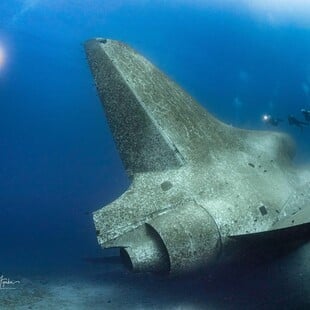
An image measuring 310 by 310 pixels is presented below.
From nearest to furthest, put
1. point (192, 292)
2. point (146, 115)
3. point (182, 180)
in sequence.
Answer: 1. point (182, 180)
2. point (146, 115)
3. point (192, 292)

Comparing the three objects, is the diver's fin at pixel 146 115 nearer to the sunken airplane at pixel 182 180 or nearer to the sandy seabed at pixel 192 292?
the sunken airplane at pixel 182 180

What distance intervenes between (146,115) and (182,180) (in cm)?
176

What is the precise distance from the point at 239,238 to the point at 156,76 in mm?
4905

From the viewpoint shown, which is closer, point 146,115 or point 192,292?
point 146,115

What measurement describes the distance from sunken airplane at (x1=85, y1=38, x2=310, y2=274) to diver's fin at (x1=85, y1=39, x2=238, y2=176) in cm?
2

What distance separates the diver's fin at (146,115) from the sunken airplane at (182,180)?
0.9 inches

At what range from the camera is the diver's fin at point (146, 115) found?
696 centimetres

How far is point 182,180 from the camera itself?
6391mm

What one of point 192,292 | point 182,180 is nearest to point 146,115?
point 182,180

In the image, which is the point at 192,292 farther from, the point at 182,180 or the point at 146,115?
the point at 146,115

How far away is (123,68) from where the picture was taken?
26.4 feet

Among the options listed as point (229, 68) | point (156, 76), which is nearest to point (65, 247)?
point (156, 76)

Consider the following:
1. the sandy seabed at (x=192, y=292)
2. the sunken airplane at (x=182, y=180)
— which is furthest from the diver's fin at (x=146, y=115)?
the sandy seabed at (x=192, y=292)

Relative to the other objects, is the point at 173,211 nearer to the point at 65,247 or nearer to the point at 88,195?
the point at 65,247
